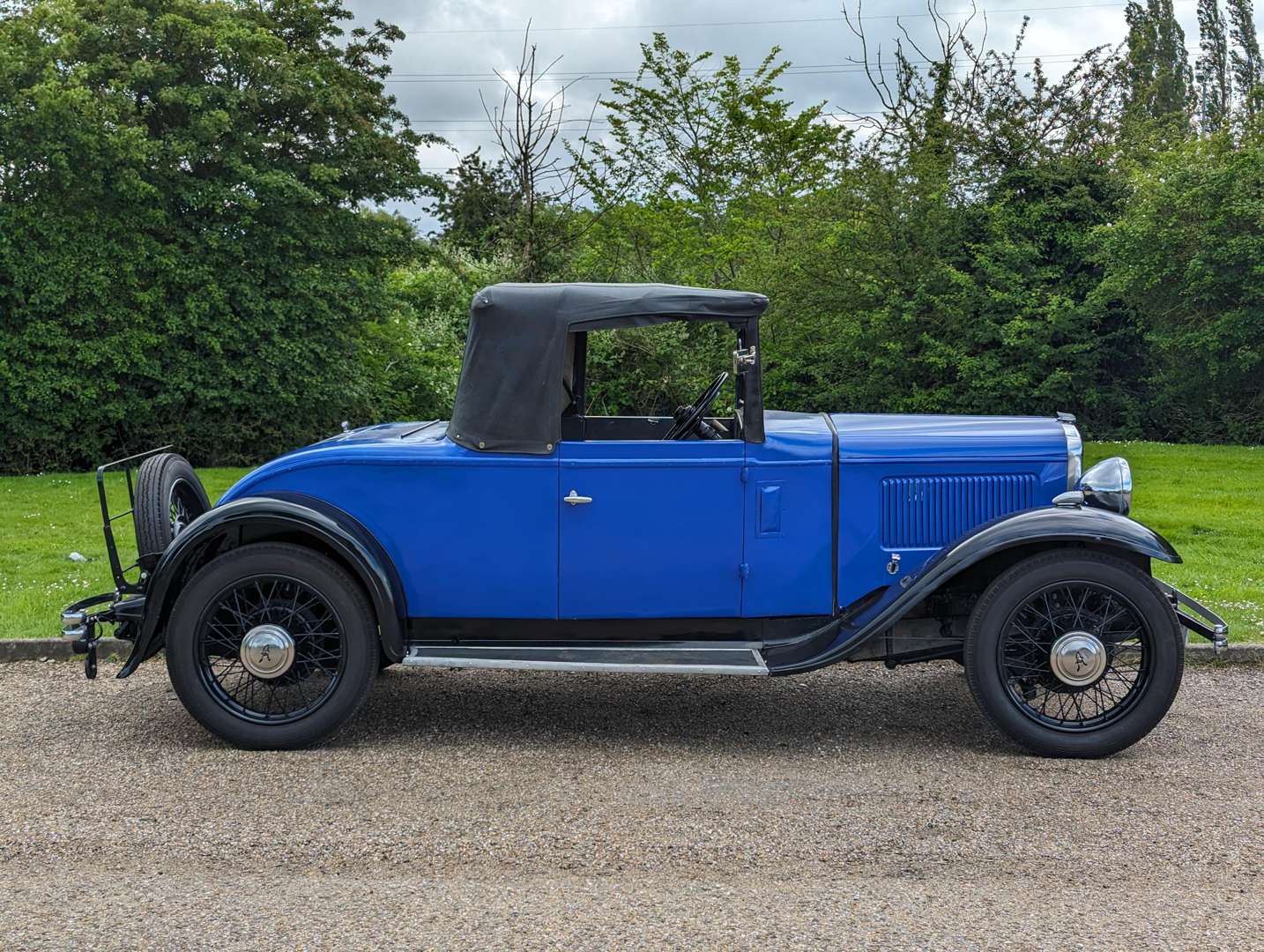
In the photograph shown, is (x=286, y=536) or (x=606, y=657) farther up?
(x=286, y=536)

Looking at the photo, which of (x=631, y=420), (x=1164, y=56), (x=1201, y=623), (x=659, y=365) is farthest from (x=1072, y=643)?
(x=1164, y=56)

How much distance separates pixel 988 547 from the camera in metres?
4.61

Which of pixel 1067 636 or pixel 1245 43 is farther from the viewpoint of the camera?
pixel 1245 43

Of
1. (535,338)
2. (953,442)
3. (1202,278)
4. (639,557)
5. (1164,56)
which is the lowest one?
(639,557)

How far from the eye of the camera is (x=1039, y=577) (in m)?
4.61

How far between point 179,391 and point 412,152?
5.28m

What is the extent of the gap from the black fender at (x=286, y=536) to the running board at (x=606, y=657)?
0.22 metres

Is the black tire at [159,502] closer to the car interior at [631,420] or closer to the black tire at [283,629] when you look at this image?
the black tire at [283,629]

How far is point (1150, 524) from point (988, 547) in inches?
243

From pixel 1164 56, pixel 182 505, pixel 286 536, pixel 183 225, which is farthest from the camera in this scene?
pixel 1164 56

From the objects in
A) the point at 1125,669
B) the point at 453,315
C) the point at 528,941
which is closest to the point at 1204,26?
the point at 453,315

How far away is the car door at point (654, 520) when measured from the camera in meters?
4.78

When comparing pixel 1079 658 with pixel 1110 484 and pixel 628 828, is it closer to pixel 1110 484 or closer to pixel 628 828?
pixel 1110 484

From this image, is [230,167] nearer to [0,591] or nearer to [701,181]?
[0,591]
